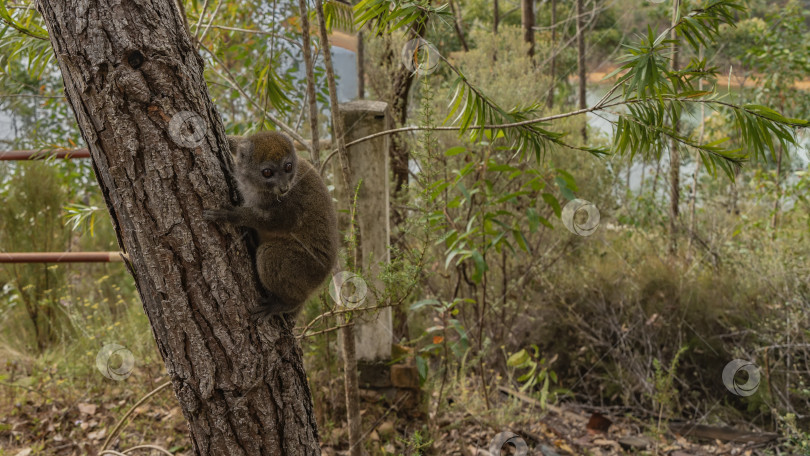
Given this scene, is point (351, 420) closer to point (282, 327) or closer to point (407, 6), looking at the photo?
point (282, 327)

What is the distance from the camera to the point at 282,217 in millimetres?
2271

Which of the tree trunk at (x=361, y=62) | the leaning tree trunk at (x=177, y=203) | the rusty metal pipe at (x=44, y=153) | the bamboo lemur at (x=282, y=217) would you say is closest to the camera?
the leaning tree trunk at (x=177, y=203)

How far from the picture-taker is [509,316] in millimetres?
5344

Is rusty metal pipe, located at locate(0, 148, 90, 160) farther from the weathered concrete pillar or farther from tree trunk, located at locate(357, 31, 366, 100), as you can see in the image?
tree trunk, located at locate(357, 31, 366, 100)
